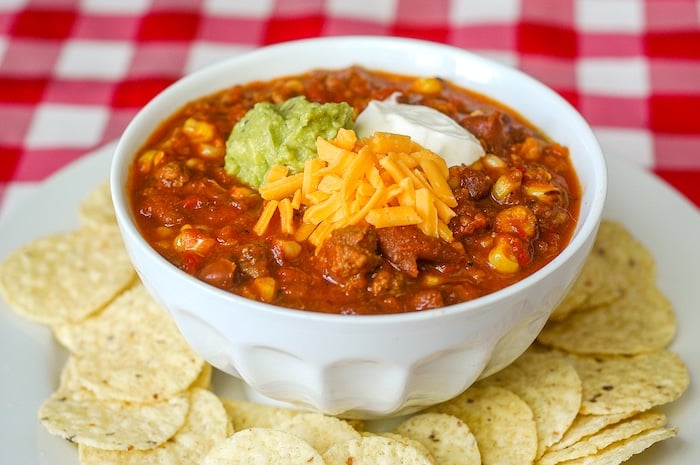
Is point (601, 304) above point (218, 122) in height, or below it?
below

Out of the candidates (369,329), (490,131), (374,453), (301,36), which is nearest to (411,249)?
(369,329)

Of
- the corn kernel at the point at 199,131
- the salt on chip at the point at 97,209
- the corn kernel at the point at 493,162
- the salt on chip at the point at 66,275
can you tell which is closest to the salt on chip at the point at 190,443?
the salt on chip at the point at 66,275

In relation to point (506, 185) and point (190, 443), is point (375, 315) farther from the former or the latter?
point (190, 443)

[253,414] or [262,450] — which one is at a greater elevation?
[262,450]

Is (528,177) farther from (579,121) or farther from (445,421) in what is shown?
(445,421)

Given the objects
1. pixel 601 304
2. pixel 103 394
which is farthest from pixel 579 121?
pixel 103 394
